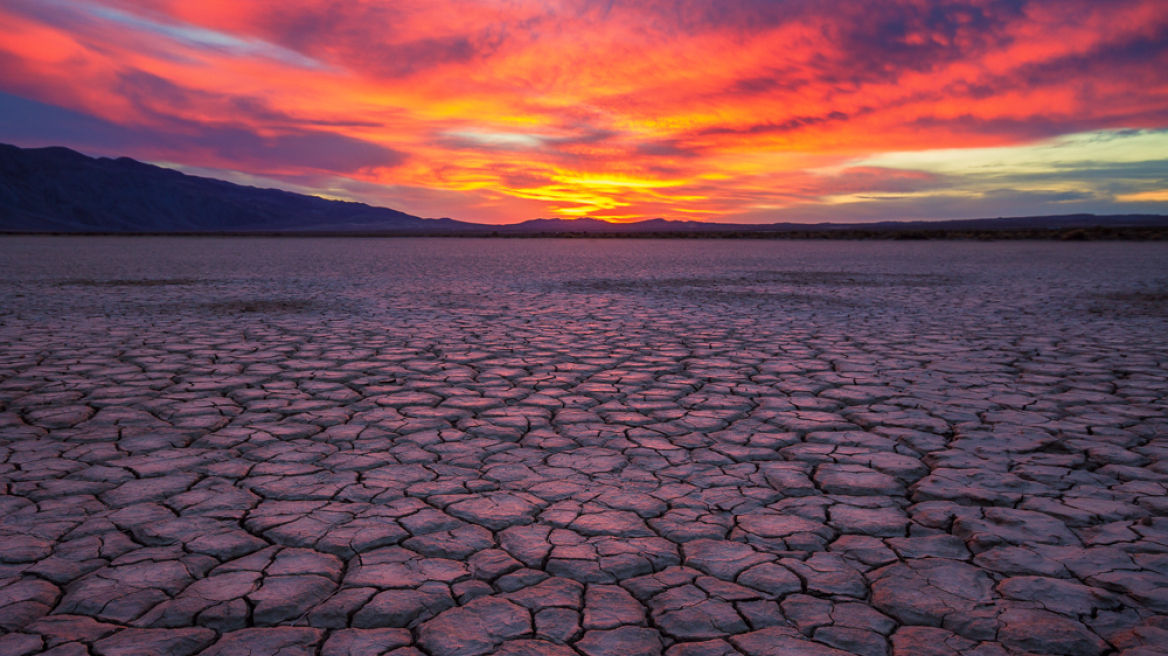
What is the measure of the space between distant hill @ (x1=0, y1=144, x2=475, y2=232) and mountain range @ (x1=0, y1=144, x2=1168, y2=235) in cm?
15

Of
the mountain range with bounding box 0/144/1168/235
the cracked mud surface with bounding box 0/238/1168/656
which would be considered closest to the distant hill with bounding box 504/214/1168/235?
the mountain range with bounding box 0/144/1168/235

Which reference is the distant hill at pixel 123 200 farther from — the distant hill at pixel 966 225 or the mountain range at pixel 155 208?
the distant hill at pixel 966 225

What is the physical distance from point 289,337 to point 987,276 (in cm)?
1324

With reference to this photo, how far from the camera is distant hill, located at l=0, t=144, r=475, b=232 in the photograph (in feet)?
379

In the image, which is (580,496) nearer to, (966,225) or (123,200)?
(966,225)

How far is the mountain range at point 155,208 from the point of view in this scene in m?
110

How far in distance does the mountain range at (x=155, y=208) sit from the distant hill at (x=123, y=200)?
6.0 inches

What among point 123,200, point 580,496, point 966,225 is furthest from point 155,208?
point 580,496

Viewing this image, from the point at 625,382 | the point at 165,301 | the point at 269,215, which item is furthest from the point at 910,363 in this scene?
the point at 269,215

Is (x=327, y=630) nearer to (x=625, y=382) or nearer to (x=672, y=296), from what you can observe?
(x=625, y=382)

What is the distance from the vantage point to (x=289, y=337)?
5828 millimetres

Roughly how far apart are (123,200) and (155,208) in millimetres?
5707

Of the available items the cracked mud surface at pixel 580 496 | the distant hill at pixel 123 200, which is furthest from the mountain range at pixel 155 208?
the cracked mud surface at pixel 580 496

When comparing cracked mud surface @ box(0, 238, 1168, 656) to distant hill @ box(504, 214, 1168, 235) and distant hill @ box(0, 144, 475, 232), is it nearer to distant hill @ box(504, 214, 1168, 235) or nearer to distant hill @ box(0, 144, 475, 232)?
distant hill @ box(504, 214, 1168, 235)
